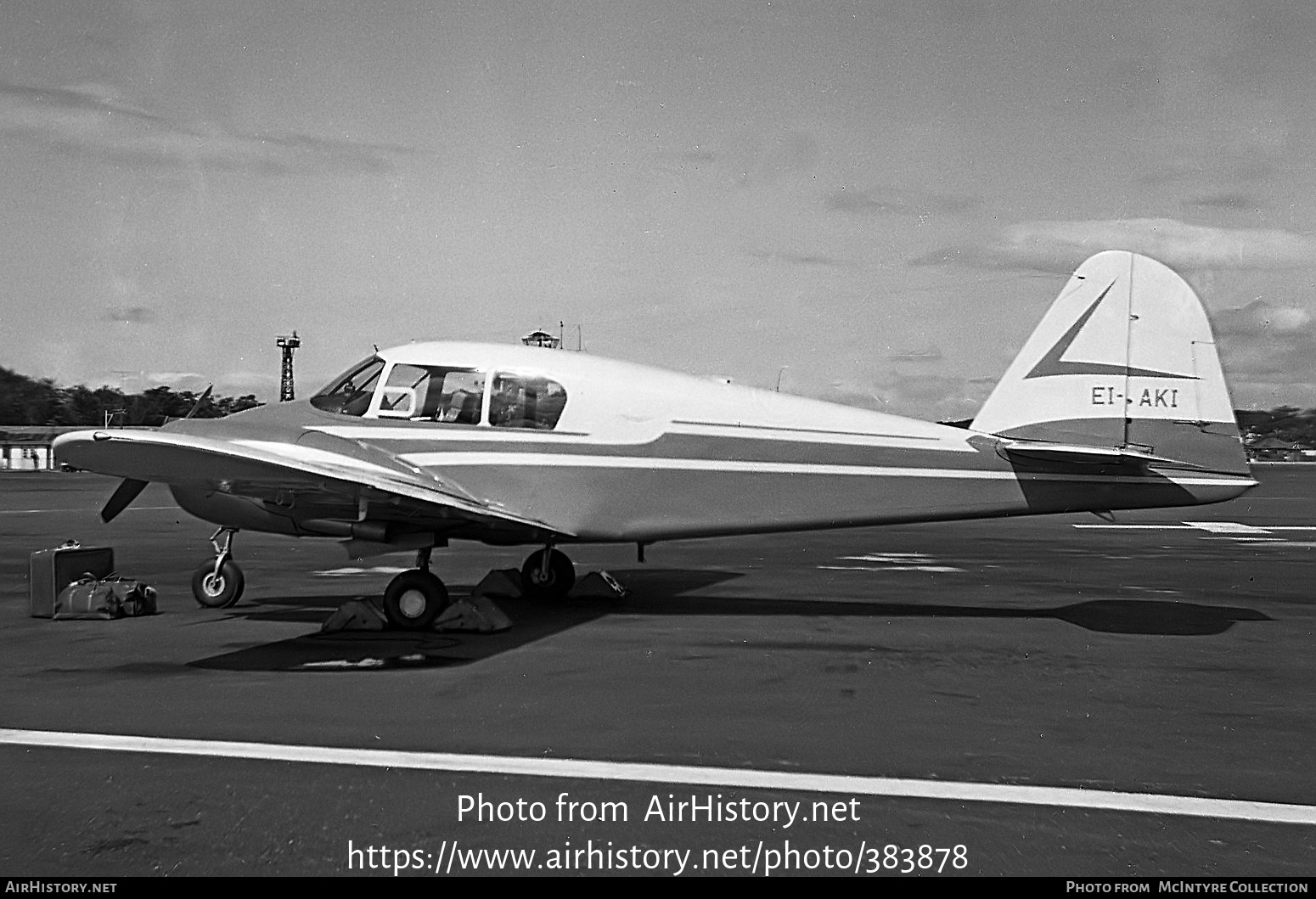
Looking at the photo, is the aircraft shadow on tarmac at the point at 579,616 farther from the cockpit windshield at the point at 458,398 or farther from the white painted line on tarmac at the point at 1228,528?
the white painted line on tarmac at the point at 1228,528

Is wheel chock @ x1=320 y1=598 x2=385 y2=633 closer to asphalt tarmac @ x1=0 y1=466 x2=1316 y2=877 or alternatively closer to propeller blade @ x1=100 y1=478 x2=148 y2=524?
asphalt tarmac @ x1=0 y1=466 x2=1316 y2=877

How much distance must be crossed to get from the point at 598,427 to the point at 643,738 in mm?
5046

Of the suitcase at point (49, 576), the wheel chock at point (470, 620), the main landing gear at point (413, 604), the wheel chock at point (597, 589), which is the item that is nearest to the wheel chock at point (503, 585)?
the wheel chock at point (597, 589)

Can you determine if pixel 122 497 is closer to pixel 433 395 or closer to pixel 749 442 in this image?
pixel 433 395

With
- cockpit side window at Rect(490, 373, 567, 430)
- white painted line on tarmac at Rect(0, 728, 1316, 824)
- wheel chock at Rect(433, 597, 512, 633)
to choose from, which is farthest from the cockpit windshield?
white painted line on tarmac at Rect(0, 728, 1316, 824)

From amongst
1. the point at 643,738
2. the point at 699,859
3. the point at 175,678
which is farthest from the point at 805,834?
the point at 175,678

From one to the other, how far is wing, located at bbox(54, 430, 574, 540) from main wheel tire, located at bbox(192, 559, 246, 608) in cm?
153

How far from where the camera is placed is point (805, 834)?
500 centimetres

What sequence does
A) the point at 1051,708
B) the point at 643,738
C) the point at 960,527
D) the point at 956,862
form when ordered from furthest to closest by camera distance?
1. the point at 960,527
2. the point at 1051,708
3. the point at 643,738
4. the point at 956,862

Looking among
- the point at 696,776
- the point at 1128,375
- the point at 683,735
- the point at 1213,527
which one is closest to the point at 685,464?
the point at 1128,375

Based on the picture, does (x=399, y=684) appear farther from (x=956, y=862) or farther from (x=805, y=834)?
(x=956, y=862)

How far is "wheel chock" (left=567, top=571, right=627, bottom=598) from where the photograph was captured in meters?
13.0

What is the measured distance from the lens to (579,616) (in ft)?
38.3

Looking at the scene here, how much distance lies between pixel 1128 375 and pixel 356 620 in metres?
7.93
